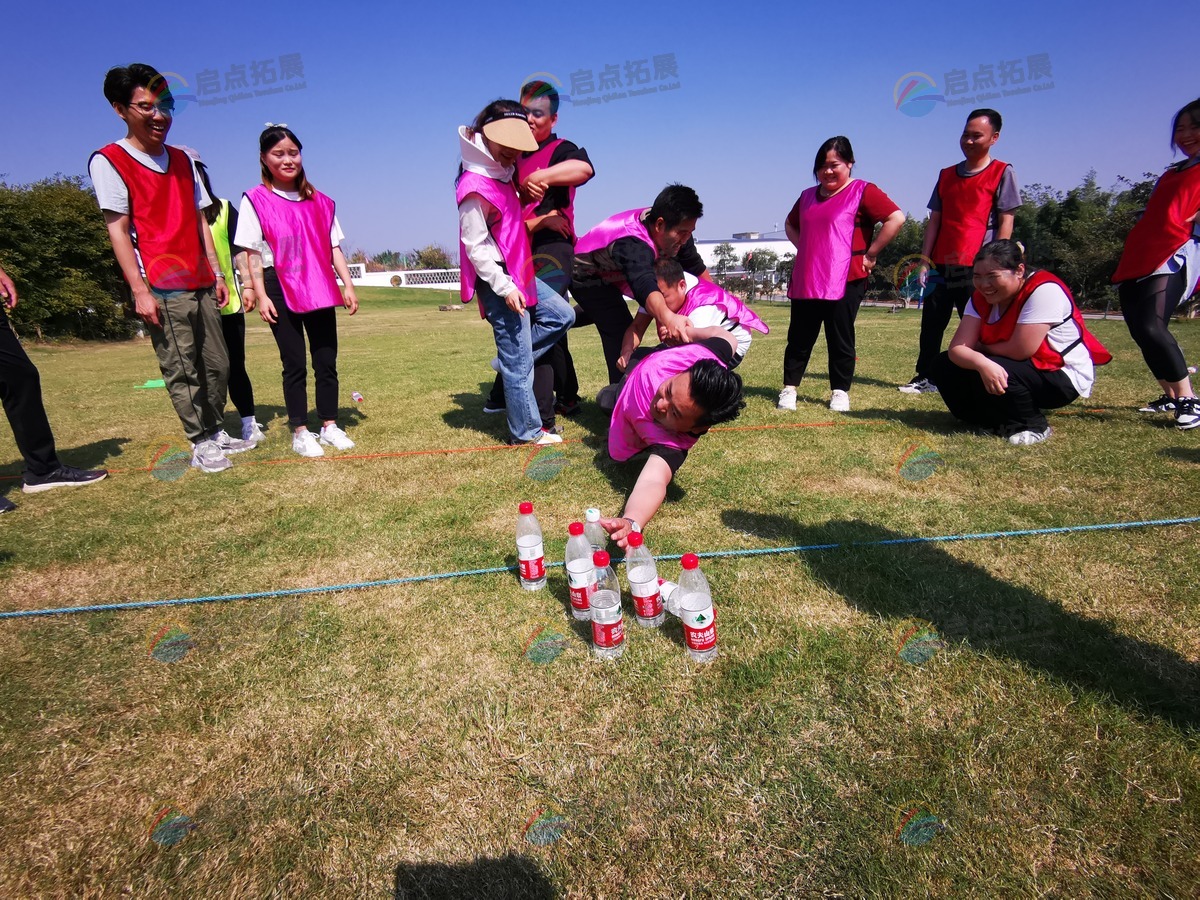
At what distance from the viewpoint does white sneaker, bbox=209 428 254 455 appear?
523 centimetres

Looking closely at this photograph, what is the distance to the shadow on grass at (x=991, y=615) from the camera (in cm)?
210

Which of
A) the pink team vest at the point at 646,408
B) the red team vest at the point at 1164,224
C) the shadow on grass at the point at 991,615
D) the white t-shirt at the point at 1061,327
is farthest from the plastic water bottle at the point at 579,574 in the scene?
the red team vest at the point at 1164,224

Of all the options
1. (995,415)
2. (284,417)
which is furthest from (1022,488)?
(284,417)

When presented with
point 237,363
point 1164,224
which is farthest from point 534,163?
point 1164,224

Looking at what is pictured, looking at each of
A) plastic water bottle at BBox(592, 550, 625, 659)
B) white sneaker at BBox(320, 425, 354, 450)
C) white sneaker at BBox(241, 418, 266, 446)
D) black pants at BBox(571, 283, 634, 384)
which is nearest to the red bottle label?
plastic water bottle at BBox(592, 550, 625, 659)

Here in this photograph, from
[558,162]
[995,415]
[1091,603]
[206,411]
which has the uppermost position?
[558,162]

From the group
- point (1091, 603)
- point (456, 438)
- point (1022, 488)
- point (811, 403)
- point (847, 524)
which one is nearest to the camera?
point (1091, 603)

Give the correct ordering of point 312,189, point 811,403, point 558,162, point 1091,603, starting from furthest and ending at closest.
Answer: point 811,403 → point 312,189 → point 558,162 → point 1091,603

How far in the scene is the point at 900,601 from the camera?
104 inches

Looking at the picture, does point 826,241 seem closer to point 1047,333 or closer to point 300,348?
point 1047,333

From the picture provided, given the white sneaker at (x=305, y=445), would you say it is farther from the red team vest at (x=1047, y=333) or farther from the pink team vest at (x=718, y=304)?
the red team vest at (x=1047, y=333)

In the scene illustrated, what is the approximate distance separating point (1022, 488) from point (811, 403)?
2631 mm

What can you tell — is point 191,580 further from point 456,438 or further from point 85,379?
point 85,379

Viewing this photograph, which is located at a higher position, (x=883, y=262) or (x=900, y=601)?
(x=883, y=262)
